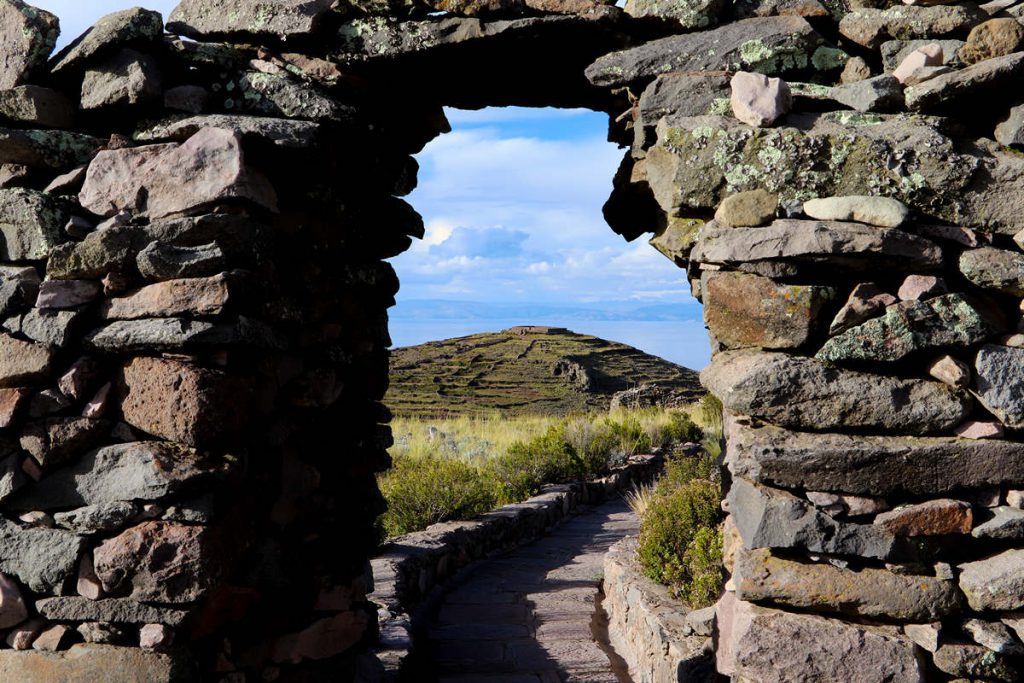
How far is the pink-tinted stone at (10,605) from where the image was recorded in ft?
9.80

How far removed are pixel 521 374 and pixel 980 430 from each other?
19.9 metres

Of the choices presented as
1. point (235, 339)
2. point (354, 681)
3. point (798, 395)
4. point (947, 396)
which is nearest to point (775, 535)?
point (798, 395)

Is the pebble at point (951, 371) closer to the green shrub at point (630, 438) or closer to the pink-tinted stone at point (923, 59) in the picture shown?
the pink-tinted stone at point (923, 59)

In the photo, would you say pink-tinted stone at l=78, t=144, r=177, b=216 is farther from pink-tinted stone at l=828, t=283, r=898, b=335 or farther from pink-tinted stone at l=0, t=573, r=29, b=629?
pink-tinted stone at l=828, t=283, r=898, b=335

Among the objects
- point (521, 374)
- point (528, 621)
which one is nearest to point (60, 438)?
point (528, 621)

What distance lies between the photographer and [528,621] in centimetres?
606

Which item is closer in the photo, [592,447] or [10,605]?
[10,605]

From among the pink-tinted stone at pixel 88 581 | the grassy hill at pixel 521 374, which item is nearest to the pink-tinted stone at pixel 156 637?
the pink-tinted stone at pixel 88 581

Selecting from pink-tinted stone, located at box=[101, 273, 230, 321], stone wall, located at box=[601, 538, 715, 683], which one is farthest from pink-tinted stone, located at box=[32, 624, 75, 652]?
stone wall, located at box=[601, 538, 715, 683]

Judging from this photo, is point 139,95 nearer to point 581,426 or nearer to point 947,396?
point 947,396

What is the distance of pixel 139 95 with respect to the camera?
3.31 metres

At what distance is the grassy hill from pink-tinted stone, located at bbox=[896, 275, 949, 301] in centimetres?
1689

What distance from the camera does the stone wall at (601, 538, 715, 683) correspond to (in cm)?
426

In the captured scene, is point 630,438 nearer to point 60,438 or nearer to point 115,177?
point 115,177
